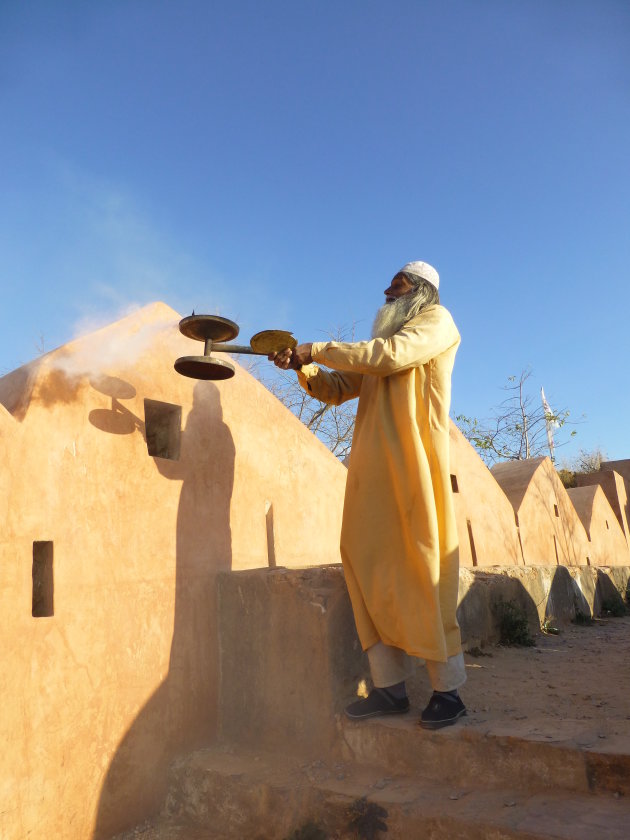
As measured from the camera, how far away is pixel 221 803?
10.0 ft

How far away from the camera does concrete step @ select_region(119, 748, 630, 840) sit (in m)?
2.16

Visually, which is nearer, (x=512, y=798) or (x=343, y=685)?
(x=512, y=798)

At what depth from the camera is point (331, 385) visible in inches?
143

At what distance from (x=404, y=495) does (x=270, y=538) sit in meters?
1.41

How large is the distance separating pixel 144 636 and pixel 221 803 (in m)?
0.85

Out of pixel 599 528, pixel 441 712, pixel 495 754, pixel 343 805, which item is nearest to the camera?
pixel 495 754

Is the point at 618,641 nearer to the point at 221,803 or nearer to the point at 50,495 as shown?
the point at 221,803

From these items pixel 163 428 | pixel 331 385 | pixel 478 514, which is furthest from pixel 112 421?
pixel 478 514

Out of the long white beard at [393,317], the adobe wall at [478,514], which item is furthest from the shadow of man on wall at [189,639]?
the adobe wall at [478,514]

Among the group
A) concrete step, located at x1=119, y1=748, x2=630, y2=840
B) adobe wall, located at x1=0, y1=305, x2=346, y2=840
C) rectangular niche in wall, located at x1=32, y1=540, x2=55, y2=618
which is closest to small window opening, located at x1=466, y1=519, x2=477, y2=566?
adobe wall, located at x1=0, y1=305, x2=346, y2=840

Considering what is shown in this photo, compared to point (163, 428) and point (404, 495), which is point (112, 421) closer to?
point (163, 428)

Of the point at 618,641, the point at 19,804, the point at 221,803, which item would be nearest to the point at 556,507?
the point at 618,641

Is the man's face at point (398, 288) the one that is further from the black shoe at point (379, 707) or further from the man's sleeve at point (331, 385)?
the black shoe at point (379, 707)

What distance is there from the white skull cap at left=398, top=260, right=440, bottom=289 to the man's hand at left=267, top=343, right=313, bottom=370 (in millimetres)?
753
